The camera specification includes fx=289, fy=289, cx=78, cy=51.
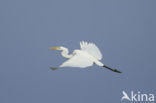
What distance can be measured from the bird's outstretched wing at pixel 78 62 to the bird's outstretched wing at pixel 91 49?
0.71 feet

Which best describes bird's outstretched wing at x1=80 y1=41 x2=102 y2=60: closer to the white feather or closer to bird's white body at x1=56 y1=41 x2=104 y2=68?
bird's white body at x1=56 y1=41 x2=104 y2=68

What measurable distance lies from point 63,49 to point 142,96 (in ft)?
3.03

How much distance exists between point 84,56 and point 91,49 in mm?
252

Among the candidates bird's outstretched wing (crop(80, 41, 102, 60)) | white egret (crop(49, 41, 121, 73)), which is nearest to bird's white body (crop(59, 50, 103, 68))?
white egret (crop(49, 41, 121, 73))

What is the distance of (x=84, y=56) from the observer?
287 cm

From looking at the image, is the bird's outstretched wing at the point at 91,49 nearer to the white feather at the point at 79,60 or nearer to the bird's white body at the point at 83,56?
the bird's white body at the point at 83,56

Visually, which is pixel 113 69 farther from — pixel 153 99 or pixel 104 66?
pixel 153 99

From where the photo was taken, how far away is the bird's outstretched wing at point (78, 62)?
108 inches

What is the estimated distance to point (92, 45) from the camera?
3.13m

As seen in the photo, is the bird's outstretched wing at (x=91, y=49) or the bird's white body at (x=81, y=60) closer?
the bird's white body at (x=81, y=60)

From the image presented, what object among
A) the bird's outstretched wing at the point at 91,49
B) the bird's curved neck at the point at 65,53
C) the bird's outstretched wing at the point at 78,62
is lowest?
the bird's outstretched wing at the point at 78,62

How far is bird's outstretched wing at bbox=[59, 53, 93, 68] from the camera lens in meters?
2.74

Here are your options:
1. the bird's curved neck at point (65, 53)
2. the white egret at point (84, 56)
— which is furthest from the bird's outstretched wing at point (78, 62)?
the bird's curved neck at point (65, 53)

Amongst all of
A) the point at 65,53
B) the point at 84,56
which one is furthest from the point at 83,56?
the point at 65,53
